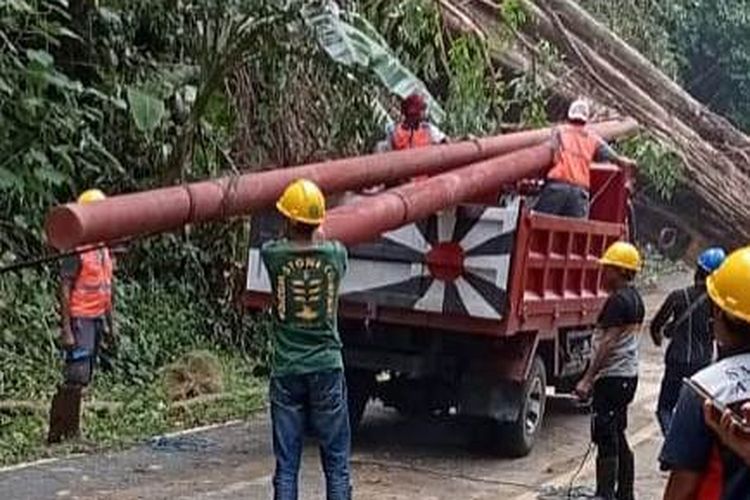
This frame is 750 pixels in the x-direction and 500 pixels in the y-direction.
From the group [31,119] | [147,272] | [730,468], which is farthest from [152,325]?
[730,468]

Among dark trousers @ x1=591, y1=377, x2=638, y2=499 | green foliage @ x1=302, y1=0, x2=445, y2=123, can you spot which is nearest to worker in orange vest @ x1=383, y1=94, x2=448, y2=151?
green foliage @ x1=302, y1=0, x2=445, y2=123

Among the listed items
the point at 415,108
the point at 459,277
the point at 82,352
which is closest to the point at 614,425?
the point at 459,277

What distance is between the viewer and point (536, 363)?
10.6m

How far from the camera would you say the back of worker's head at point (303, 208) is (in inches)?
290

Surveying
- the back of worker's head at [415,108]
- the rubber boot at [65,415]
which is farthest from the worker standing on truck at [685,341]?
the rubber boot at [65,415]

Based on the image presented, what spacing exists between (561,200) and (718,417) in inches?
296

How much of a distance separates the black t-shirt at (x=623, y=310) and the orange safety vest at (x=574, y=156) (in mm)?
2656

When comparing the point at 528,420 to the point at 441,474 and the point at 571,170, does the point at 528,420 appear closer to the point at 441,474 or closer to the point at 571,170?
the point at 441,474

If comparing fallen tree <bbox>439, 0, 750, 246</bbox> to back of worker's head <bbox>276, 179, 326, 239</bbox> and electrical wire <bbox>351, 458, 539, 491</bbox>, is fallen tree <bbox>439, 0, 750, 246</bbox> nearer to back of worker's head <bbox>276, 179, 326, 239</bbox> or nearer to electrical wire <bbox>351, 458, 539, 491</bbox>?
electrical wire <bbox>351, 458, 539, 491</bbox>

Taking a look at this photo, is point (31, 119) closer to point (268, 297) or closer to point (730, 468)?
point (268, 297)

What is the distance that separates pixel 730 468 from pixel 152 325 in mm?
10255

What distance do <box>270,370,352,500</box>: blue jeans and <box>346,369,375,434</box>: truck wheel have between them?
2.92 meters

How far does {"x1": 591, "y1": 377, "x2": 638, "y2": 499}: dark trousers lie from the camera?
872 centimetres

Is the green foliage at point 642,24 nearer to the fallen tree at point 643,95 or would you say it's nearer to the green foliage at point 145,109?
the fallen tree at point 643,95
